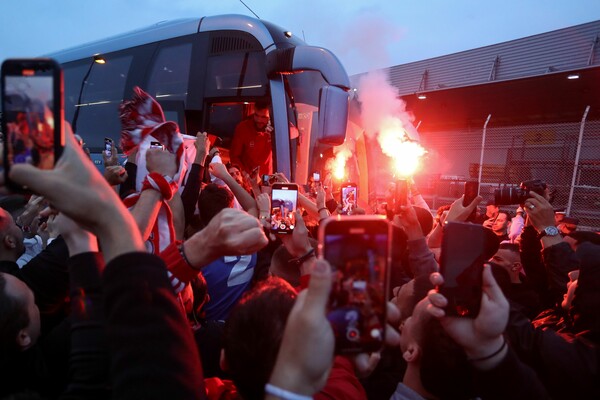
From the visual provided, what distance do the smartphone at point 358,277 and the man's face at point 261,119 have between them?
4.46 meters

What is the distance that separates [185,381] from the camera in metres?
0.88

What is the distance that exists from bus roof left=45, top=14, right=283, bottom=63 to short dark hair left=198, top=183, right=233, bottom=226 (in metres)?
3.02

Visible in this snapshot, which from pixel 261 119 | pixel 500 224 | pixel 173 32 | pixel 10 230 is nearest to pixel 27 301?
pixel 10 230

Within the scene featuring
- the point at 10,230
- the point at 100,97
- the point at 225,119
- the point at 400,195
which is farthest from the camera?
the point at 100,97

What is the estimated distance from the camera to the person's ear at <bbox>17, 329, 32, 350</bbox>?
1357 mm

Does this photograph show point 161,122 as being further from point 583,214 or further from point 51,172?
point 583,214

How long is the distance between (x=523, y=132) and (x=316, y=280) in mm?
14371

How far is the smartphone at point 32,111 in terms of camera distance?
920 millimetres

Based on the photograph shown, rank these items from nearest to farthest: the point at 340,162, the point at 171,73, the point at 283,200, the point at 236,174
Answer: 1. the point at 283,200
2. the point at 236,174
3. the point at 171,73
4. the point at 340,162

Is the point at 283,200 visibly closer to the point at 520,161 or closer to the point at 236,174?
the point at 236,174

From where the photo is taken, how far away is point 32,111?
956 mm

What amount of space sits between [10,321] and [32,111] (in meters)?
0.88

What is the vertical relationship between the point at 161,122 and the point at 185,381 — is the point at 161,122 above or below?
above

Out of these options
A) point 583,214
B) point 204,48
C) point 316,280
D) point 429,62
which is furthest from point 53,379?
point 429,62
